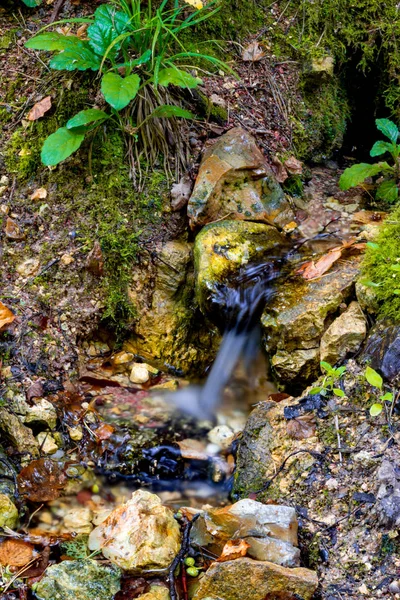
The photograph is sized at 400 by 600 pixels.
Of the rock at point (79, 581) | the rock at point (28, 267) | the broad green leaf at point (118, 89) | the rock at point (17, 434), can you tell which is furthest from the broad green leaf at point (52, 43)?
the rock at point (79, 581)

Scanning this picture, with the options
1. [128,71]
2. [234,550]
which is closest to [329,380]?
[234,550]

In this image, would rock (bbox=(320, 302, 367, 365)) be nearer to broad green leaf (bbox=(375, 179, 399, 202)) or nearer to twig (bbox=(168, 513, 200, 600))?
twig (bbox=(168, 513, 200, 600))

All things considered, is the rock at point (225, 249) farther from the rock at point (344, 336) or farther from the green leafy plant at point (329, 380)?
the green leafy plant at point (329, 380)

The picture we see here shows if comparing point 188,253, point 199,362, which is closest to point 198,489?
point 199,362

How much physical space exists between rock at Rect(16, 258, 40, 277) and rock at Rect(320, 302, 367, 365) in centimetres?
176

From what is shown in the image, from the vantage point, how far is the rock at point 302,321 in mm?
3074

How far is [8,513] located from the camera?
7.57 ft

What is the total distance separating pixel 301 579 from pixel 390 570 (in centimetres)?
30

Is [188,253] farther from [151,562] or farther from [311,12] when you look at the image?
[311,12]

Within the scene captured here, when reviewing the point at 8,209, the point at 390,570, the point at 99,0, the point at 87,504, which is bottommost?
the point at 87,504

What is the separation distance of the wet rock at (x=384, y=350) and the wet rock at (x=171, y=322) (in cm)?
117

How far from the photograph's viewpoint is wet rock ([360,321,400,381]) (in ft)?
7.74

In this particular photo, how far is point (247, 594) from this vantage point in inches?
74.9

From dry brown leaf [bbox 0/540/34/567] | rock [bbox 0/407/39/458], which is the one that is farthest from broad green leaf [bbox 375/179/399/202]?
dry brown leaf [bbox 0/540/34/567]
